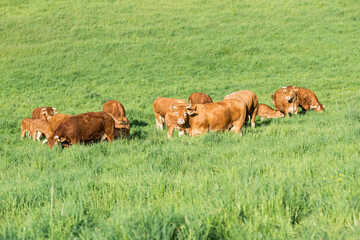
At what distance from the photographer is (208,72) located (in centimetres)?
2453

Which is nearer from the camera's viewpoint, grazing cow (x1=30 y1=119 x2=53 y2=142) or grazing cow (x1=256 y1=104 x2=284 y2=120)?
grazing cow (x1=30 y1=119 x2=53 y2=142)

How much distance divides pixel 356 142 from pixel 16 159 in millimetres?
6618

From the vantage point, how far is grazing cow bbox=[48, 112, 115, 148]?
27.5 feet

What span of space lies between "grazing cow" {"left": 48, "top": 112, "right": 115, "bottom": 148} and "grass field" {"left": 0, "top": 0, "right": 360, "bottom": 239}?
52 cm

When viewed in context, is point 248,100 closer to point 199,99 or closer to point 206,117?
point 199,99

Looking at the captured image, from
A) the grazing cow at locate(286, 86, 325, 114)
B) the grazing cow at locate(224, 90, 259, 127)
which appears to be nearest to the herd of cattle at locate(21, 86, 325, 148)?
the grazing cow at locate(224, 90, 259, 127)

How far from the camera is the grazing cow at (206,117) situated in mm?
8962

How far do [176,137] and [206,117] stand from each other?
0.93 metres

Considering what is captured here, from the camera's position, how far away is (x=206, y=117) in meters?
8.99

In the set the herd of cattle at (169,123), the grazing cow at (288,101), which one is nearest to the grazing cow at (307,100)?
the grazing cow at (288,101)

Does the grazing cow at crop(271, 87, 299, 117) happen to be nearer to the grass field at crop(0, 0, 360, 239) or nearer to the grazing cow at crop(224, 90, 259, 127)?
the grass field at crop(0, 0, 360, 239)

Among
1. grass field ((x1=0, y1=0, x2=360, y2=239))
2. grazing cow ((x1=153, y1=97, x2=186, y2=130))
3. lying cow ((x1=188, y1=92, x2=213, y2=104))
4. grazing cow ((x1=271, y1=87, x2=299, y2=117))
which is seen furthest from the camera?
grazing cow ((x1=271, y1=87, x2=299, y2=117))

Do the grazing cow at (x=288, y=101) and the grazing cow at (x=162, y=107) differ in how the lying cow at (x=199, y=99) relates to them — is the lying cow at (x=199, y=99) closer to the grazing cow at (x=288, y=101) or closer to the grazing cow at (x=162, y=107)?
the grazing cow at (x=162, y=107)

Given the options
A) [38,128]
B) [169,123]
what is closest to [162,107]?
[169,123]
